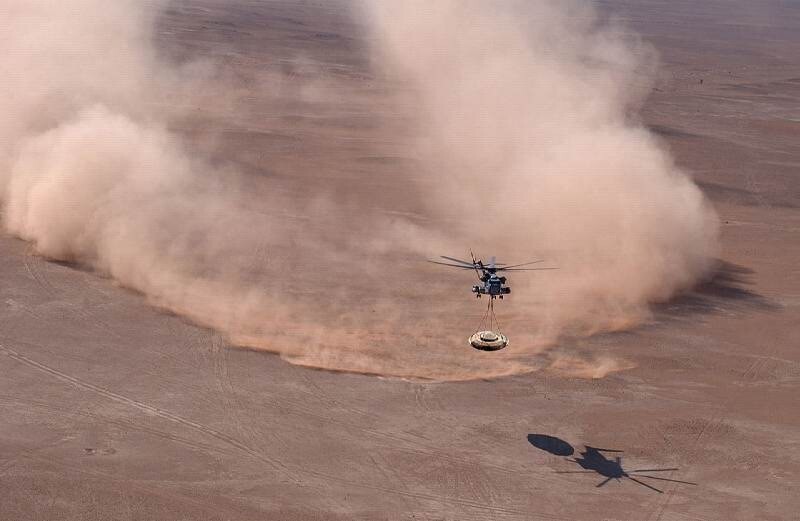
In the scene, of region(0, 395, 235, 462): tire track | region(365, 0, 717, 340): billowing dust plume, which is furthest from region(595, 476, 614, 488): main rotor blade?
region(0, 395, 235, 462): tire track

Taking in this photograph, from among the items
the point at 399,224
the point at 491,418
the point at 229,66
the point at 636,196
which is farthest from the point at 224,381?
the point at 229,66

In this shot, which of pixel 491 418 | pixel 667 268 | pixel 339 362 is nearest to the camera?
pixel 491 418

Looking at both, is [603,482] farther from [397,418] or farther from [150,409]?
[150,409]

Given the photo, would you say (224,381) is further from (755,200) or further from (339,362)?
(755,200)

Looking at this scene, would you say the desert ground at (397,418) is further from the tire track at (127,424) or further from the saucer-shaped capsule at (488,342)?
the saucer-shaped capsule at (488,342)

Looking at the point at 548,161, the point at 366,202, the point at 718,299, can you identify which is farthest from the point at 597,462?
the point at 366,202

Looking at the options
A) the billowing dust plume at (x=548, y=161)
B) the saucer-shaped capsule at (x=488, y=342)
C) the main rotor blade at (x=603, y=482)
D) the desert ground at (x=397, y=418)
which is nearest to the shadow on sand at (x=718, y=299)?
the desert ground at (x=397, y=418)
